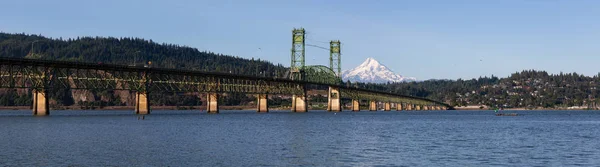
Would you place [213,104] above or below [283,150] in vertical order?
above

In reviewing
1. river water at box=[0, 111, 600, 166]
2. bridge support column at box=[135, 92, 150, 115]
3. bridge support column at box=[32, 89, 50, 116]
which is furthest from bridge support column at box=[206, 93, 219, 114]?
river water at box=[0, 111, 600, 166]

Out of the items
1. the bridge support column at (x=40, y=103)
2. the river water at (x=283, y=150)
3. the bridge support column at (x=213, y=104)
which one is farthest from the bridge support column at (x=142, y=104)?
the river water at (x=283, y=150)

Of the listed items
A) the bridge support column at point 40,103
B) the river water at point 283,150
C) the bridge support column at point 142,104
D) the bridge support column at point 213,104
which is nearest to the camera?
the river water at point 283,150

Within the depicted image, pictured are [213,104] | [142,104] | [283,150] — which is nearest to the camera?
[283,150]

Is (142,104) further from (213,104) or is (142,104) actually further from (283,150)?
(283,150)

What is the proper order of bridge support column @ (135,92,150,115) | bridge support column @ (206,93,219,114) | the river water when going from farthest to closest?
bridge support column @ (206,93,219,114), bridge support column @ (135,92,150,115), the river water

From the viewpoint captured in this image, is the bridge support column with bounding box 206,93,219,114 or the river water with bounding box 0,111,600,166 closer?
the river water with bounding box 0,111,600,166

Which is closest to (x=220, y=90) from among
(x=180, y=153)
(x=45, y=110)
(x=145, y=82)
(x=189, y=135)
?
(x=145, y=82)

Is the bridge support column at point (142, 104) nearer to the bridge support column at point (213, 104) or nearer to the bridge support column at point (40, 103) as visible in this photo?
the bridge support column at point (40, 103)

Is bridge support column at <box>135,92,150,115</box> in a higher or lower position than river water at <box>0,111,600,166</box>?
higher

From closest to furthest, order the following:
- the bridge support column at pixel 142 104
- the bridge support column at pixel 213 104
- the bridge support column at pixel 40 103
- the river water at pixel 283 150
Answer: the river water at pixel 283 150, the bridge support column at pixel 40 103, the bridge support column at pixel 142 104, the bridge support column at pixel 213 104

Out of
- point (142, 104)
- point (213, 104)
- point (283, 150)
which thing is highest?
point (213, 104)

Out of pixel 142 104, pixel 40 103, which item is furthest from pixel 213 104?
pixel 40 103

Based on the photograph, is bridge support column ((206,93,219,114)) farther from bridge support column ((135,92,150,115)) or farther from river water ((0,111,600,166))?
river water ((0,111,600,166))
